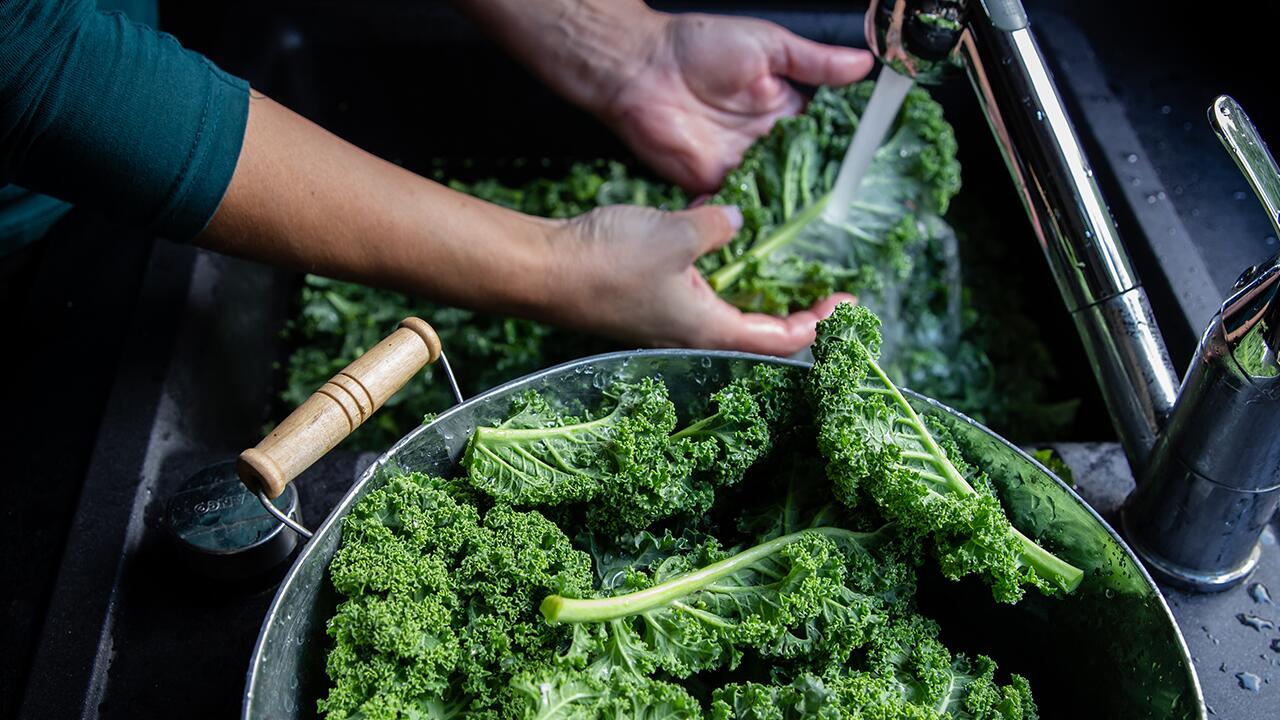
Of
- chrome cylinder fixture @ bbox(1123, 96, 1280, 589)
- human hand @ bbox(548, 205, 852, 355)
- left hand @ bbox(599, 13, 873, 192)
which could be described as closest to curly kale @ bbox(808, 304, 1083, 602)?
chrome cylinder fixture @ bbox(1123, 96, 1280, 589)

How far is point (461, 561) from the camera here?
102cm

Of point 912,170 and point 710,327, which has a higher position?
point 912,170

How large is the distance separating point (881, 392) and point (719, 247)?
77 cm

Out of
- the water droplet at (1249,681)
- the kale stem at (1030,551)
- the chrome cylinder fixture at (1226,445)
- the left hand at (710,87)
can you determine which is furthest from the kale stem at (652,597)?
the left hand at (710,87)

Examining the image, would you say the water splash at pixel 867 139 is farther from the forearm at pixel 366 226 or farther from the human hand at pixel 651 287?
the forearm at pixel 366 226

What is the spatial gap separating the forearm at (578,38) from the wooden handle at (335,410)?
1074 mm

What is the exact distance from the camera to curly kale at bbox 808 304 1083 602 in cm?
99

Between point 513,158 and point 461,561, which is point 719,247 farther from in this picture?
point 461,561

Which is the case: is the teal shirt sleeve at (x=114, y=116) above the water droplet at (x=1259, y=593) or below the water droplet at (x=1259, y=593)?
above

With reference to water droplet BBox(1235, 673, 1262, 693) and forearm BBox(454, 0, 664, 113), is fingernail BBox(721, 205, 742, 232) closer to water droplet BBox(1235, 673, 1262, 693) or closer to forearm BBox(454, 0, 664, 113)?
forearm BBox(454, 0, 664, 113)

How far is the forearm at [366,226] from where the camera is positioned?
133cm

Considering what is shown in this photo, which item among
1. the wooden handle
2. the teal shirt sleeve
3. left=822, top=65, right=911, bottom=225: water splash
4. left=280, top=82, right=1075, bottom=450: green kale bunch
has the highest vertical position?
the teal shirt sleeve

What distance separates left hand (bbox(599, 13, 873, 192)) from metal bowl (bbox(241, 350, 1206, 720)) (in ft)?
3.29

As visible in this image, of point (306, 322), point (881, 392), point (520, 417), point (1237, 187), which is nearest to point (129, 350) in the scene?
point (306, 322)
